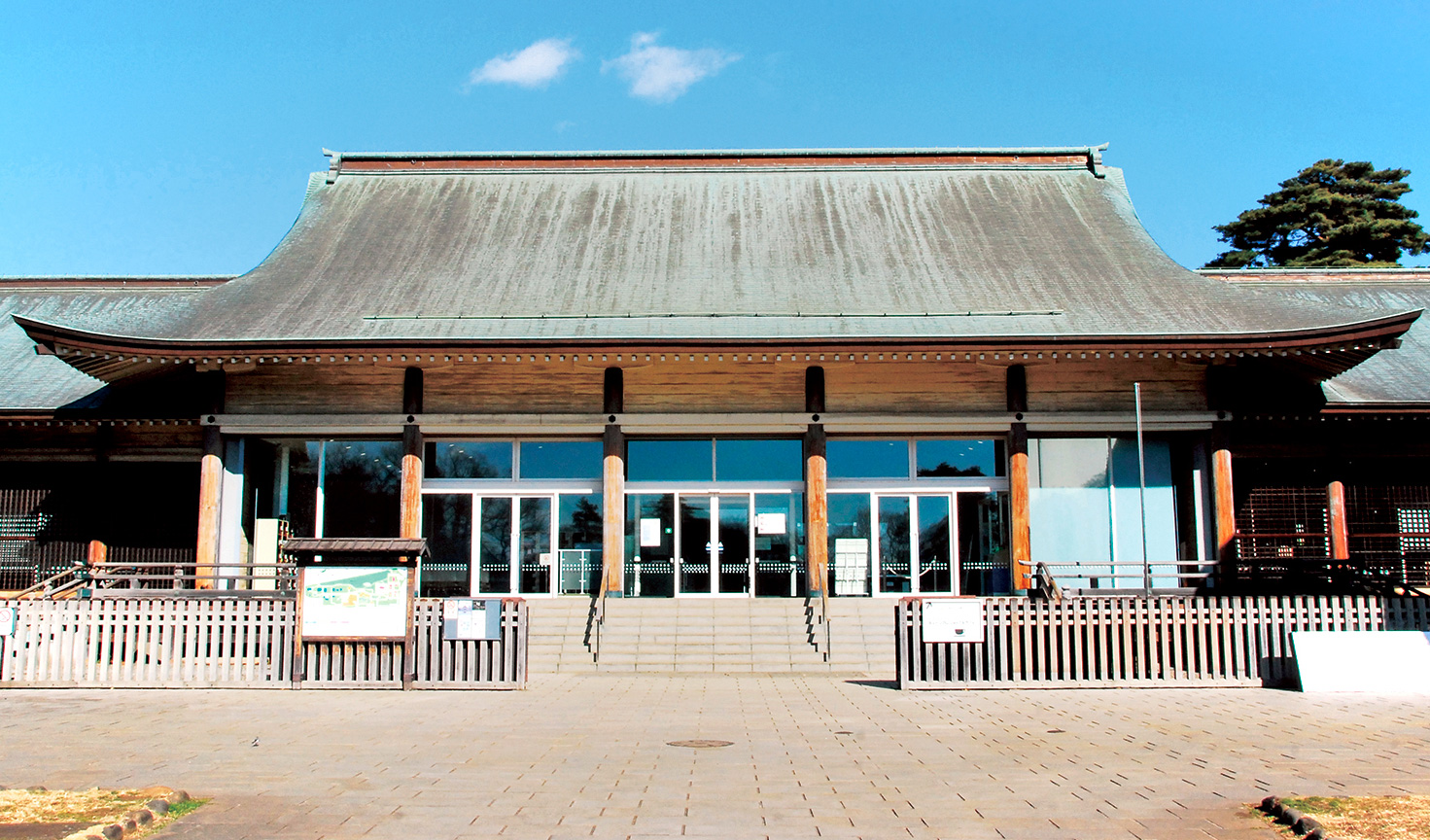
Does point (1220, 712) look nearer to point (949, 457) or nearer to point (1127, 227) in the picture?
point (949, 457)

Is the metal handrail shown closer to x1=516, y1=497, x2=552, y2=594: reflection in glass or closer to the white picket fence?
the white picket fence

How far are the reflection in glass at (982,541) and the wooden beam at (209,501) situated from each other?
528 inches

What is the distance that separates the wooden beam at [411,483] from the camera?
19.2 meters

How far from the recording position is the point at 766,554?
20031 millimetres

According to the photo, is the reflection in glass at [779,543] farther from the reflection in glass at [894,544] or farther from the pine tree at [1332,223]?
the pine tree at [1332,223]

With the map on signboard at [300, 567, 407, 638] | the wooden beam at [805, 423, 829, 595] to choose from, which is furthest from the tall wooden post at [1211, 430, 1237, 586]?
the map on signboard at [300, 567, 407, 638]

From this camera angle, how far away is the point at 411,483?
63.3ft

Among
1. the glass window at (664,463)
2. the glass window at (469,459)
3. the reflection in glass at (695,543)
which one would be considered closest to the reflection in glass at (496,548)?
the glass window at (469,459)

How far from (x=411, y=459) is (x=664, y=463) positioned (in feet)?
15.0

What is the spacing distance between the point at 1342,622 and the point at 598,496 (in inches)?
473

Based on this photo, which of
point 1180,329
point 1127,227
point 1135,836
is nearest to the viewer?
point 1135,836

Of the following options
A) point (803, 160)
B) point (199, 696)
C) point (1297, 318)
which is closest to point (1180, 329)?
point (1297, 318)

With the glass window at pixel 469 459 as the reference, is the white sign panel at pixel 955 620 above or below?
below

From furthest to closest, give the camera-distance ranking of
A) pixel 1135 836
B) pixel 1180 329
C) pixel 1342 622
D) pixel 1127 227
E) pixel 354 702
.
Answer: pixel 1127 227 < pixel 1180 329 < pixel 1342 622 < pixel 354 702 < pixel 1135 836
